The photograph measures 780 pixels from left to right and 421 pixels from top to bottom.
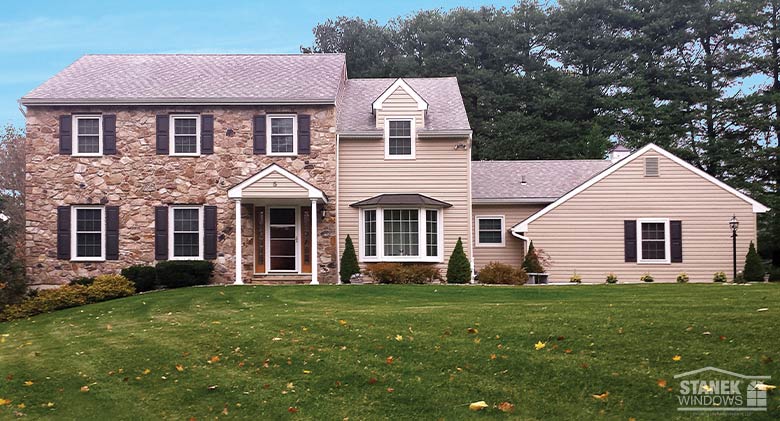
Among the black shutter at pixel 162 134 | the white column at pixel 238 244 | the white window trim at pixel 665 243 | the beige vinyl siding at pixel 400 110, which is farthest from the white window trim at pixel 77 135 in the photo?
the white window trim at pixel 665 243

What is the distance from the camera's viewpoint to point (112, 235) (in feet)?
72.1

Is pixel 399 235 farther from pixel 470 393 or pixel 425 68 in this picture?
pixel 425 68

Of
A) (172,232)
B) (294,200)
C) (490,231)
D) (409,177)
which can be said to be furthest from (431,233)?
(172,232)

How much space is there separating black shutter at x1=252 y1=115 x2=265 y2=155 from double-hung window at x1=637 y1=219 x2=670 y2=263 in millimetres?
11579

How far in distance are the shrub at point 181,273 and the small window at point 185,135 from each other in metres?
3.37

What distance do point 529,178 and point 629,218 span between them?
4695 millimetres

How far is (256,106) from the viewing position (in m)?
22.2

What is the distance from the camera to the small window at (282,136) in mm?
22141

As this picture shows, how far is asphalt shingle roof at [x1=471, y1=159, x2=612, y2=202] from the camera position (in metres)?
25.2

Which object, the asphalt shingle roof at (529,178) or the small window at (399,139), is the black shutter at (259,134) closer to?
the small window at (399,139)

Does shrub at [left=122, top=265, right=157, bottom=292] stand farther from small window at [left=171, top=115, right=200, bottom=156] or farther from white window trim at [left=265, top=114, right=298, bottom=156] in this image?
white window trim at [left=265, top=114, right=298, bottom=156]

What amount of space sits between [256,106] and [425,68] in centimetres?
2164

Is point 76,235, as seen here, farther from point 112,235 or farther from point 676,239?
point 676,239

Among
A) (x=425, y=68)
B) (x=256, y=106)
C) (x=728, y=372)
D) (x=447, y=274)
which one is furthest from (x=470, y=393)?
(x=425, y=68)
